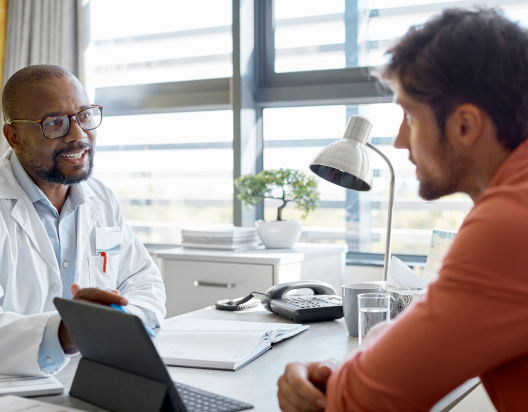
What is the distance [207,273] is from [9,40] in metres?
2.17

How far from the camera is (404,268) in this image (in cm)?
152

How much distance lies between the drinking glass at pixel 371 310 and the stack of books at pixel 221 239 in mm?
1484

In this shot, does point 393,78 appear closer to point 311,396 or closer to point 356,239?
point 311,396

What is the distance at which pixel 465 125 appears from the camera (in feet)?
2.72

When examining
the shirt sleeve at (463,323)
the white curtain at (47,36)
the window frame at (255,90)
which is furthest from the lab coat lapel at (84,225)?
the white curtain at (47,36)

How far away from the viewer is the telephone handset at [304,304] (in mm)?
1595

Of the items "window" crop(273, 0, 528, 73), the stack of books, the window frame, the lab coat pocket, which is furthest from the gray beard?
"window" crop(273, 0, 528, 73)

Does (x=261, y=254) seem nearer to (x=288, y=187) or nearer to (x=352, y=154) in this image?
(x=288, y=187)

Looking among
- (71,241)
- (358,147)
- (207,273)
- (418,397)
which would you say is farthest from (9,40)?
(418,397)

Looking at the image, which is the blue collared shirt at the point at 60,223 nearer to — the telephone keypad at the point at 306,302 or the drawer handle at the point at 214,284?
the telephone keypad at the point at 306,302

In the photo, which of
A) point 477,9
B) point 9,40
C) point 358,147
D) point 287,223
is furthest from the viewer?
point 9,40

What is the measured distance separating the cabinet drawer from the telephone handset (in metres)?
0.73

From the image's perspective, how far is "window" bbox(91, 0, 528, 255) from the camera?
3.13m

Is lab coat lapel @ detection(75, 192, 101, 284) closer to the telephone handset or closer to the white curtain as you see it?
the telephone handset
